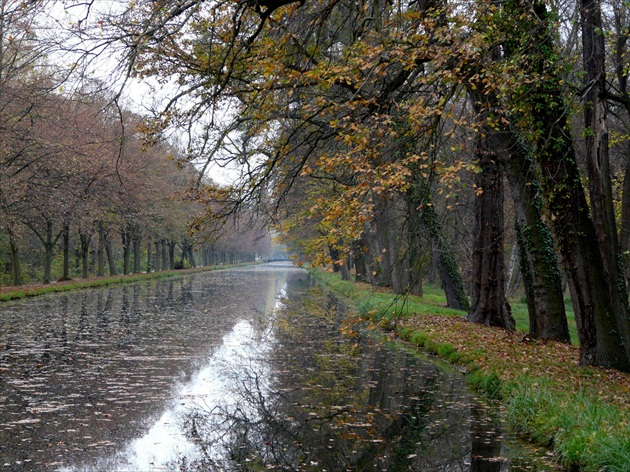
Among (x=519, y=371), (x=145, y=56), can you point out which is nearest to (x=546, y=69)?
(x=519, y=371)

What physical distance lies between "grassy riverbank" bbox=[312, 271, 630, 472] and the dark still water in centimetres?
39

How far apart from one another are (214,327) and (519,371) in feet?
34.9

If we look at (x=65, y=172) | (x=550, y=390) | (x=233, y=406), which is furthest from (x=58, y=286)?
(x=550, y=390)

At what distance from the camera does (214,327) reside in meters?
19.1

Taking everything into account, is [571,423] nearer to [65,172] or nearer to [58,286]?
[65,172]

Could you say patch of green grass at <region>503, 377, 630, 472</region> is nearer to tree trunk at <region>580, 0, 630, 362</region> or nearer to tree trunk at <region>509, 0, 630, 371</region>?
tree trunk at <region>509, 0, 630, 371</region>

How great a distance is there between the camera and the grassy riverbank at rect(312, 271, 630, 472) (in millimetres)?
6488

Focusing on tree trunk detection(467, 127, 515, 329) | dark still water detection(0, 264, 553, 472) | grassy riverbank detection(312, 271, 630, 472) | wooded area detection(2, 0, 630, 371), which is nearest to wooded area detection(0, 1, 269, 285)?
wooded area detection(2, 0, 630, 371)

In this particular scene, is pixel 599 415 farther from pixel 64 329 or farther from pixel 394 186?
pixel 64 329

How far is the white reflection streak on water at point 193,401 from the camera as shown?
6.48m

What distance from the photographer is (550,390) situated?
353 inches

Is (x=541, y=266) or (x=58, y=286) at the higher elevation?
(x=541, y=266)

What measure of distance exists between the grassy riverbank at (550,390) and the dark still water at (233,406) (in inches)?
15.4

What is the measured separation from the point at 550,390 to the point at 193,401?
5262 millimetres
